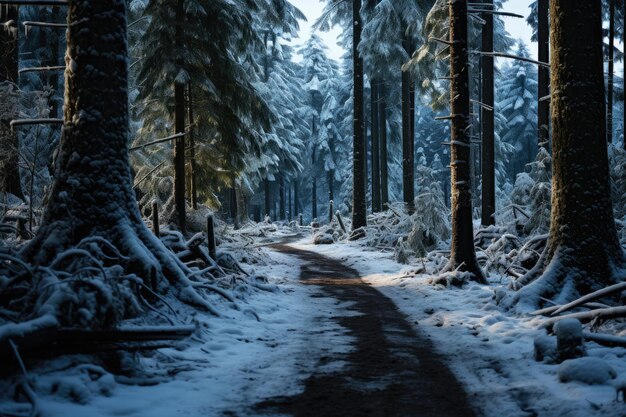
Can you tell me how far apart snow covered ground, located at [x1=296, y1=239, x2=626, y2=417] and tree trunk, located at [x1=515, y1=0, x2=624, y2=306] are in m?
0.95

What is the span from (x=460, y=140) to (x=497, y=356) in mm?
6349

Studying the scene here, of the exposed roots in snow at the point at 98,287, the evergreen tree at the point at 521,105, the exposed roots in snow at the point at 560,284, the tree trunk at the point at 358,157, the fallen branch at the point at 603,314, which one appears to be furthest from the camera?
the evergreen tree at the point at 521,105

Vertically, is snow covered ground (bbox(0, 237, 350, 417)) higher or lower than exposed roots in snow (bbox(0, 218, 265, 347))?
lower

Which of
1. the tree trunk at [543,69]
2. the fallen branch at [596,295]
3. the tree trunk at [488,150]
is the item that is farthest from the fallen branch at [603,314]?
the tree trunk at [488,150]

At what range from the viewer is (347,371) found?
526 cm

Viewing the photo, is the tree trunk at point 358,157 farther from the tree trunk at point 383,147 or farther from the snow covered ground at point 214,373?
the snow covered ground at point 214,373

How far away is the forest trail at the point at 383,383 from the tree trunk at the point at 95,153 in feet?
9.30

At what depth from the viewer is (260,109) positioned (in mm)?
15648

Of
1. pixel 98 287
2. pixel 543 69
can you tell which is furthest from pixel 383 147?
pixel 98 287

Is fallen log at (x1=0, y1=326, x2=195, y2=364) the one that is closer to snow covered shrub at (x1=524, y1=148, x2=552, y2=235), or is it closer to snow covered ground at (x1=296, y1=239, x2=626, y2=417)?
snow covered ground at (x1=296, y1=239, x2=626, y2=417)

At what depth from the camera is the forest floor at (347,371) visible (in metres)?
4.11

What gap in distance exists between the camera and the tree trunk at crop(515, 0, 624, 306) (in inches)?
287

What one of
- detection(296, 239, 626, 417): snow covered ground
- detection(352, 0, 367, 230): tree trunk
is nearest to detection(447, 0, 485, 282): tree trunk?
detection(296, 239, 626, 417): snow covered ground

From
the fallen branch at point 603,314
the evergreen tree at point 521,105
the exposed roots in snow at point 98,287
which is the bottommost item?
the fallen branch at point 603,314
